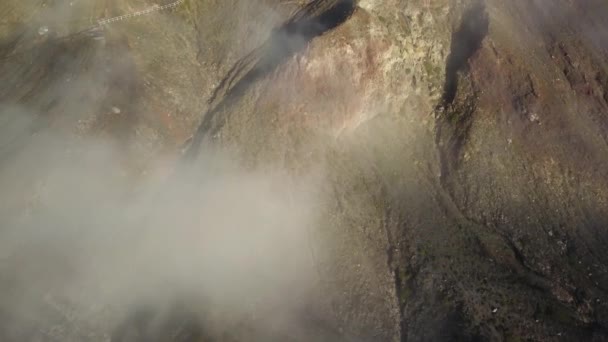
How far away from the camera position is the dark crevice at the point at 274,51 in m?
39.3

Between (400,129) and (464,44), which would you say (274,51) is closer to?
(400,129)

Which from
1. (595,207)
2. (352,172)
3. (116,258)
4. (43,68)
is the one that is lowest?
(595,207)

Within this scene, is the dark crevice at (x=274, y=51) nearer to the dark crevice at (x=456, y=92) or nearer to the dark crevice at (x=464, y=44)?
the dark crevice at (x=464, y=44)

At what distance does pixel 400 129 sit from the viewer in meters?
39.9

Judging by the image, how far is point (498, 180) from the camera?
36750 millimetres

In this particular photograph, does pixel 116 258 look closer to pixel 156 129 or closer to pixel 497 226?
pixel 156 129

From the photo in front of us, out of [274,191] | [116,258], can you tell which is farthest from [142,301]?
[274,191]

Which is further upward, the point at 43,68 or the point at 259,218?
the point at 43,68

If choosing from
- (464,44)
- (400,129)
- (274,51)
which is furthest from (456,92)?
(274,51)

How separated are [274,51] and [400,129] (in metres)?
12.7

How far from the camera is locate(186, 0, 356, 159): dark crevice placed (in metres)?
39.3

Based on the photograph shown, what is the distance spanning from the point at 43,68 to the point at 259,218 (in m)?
22.8

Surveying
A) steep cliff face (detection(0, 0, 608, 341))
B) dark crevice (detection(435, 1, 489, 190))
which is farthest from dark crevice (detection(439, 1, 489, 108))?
steep cliff face (detection(0, 0, 608, 341))

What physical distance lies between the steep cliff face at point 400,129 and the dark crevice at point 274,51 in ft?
0.61
